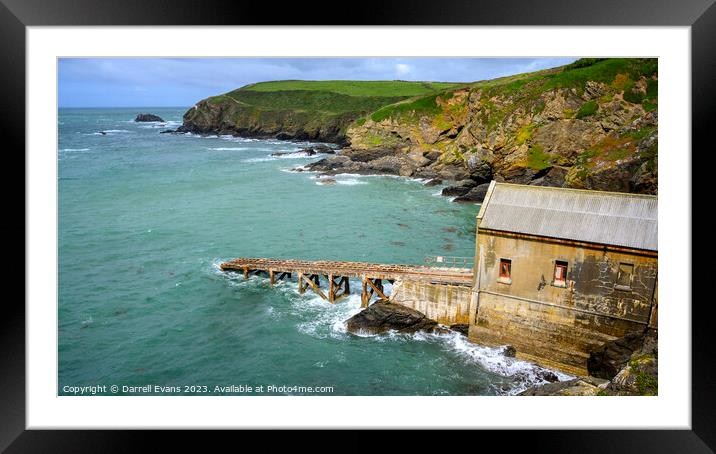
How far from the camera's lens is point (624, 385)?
11883 millimetres

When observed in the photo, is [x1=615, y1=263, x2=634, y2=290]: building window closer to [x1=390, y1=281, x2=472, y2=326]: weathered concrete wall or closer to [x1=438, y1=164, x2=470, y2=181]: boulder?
[x1=390, y1=281, x2=472, y2=326]: weathered concrete wall

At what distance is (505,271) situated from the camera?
16500mm

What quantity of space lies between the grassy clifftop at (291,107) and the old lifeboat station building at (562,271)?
2337 inches

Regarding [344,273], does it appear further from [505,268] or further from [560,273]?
[560,273]

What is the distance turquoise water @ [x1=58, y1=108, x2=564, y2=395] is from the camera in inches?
635

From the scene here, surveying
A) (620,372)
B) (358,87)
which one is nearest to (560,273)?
(620,372)

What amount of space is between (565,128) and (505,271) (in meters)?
26.7

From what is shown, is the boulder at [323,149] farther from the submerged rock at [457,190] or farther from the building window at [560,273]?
the building window at [560,273]

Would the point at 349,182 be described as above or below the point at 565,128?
below

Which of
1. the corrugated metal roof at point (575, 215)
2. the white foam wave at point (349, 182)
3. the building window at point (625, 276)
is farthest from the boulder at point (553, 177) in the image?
the building window at point (625, 276)

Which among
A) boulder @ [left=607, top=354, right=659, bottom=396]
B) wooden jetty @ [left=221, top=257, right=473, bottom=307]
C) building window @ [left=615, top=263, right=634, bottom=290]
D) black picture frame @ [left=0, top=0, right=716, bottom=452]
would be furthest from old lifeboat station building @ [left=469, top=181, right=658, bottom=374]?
black picture frame @ [left=0, top=0, right=716, bottom=452]

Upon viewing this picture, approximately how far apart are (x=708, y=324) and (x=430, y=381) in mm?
7500
